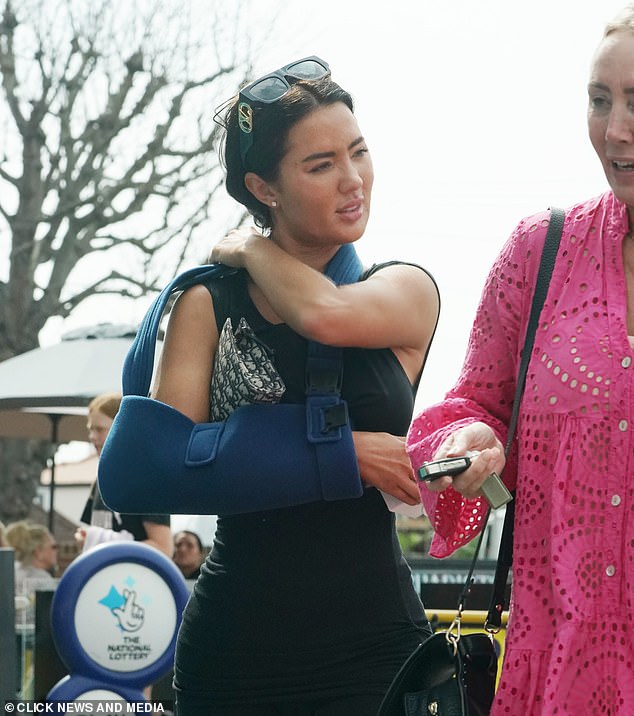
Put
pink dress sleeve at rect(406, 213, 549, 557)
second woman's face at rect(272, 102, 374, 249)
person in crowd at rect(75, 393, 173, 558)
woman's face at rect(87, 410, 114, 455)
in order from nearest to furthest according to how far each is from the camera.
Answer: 1. pink dress sleeve at rect(406, 213, 549, 557)
2. second woman's face at rect(272, 102, 374, 249)
3. person in crowd at rect(75, 393, 173, 558)
4. woman's face at rect(87, 410, 114, 455)

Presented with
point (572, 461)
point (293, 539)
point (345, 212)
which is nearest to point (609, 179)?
point (572, 461)

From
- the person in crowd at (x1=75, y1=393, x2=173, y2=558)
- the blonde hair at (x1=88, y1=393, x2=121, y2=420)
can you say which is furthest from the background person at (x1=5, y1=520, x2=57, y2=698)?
the blonde hair at (x1=88, y1=393, x2=121, y2=420)

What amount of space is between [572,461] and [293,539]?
795mm

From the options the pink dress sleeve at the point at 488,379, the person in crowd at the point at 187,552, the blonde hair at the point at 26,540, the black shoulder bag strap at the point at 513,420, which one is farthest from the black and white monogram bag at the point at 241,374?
the blonde hair at the point at 26,540

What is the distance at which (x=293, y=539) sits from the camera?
2863mm

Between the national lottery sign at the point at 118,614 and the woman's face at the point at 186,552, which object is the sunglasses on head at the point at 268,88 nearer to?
the national lottery sign at the point at 118,614

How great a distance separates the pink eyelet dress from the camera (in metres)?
2.20

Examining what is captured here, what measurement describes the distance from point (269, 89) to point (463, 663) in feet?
4.45

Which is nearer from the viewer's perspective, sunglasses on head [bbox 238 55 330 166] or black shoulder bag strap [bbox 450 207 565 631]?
black shoulder bag strap [bbox 450 207 565 631]

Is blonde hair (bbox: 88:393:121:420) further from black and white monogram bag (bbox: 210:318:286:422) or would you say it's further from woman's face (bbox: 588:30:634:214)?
woman's face (bbox: 588:30:634:214)

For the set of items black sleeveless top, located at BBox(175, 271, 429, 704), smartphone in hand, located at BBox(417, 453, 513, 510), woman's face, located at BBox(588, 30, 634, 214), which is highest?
woman's face, located at BBox(588, 30, 634, 214)

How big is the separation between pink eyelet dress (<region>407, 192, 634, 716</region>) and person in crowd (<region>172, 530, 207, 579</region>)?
8674 millimetres

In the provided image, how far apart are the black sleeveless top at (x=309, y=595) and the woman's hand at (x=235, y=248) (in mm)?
221

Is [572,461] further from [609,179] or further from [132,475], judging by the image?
[132,475]
